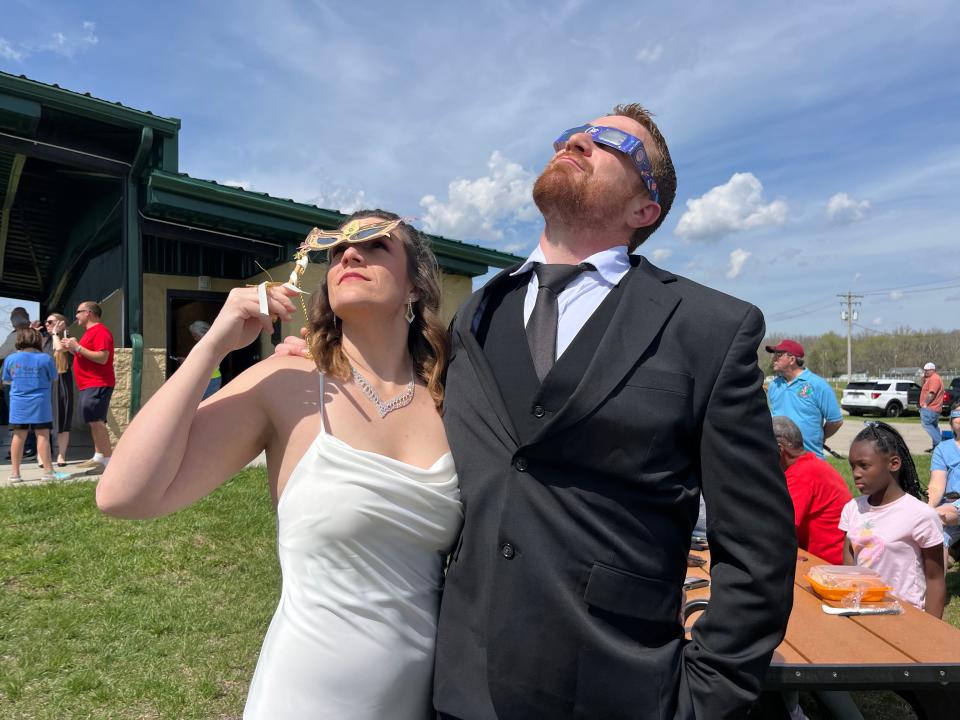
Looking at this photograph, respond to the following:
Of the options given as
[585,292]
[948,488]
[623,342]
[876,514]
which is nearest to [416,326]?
[585,292]

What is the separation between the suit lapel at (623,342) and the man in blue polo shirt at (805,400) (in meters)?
5.13

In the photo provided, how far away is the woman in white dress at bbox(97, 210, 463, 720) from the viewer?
1.54m

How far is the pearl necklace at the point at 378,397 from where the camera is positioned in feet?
6.01

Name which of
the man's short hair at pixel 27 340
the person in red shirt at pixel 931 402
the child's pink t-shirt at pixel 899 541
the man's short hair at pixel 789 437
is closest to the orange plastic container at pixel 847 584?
the child's pink t-shirt at pixel 899 541

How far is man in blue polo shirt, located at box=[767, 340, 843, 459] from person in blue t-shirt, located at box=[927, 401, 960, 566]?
0.85 m

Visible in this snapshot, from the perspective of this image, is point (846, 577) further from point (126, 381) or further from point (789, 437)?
point (126, 381)

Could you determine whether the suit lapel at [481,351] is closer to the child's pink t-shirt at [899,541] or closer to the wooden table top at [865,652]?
the wooden table top at [865,652]

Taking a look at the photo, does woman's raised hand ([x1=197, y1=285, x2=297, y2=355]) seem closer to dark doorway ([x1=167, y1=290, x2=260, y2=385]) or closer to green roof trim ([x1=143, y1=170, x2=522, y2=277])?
green roof trim ([x1=143, y1=170, x2=522, y2=277])

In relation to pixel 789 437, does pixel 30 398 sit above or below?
above

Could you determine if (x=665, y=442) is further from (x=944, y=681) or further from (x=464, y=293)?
(x=464, y=293)

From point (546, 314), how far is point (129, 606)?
399cm

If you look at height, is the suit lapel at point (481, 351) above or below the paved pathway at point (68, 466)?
above

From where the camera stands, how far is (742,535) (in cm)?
145

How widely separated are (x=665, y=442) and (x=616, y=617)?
38cm
